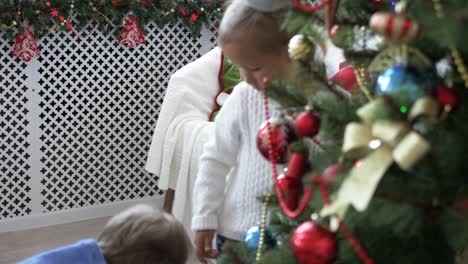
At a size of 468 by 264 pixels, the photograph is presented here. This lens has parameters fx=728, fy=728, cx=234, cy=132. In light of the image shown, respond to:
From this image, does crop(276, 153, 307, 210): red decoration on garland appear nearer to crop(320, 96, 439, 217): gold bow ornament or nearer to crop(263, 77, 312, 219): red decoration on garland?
crop(263, 77, 312, 219): red decoration on garland

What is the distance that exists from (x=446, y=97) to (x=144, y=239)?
0.96 m

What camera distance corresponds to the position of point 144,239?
1619 mm

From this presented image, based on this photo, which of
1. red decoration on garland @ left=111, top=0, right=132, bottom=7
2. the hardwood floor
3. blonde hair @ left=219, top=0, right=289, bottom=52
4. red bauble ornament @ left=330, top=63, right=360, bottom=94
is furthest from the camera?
red decoration on garland @ left=111, top=0, right=132, bottom=7

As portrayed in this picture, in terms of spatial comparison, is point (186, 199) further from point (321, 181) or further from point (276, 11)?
point (321, 181)

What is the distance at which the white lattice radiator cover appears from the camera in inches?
148

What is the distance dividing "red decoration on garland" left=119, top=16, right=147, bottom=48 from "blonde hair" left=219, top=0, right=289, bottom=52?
2.35 meters

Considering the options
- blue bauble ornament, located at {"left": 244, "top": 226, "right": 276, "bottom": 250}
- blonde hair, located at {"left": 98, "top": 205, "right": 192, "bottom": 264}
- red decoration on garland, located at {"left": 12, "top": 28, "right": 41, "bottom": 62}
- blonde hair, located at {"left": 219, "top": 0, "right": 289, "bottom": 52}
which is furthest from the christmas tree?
red decoration on garland, located at {"left": 12, "top": 28, "right": 41, "bottom": 62}

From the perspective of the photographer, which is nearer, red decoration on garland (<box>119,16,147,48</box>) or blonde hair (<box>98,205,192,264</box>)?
blonde hair (<box>98,205,192,264</box>)

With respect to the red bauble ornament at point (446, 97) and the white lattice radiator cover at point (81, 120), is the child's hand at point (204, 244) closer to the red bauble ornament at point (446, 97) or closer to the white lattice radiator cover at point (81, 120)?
the red bauble ornament at point (446, 97)

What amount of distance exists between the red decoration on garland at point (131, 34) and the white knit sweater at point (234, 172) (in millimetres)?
2220

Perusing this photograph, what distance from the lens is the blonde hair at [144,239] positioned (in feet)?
5.30

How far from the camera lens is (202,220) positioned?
1695mm

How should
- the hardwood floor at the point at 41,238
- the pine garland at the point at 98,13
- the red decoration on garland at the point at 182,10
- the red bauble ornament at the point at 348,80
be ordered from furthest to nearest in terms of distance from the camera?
the red decoration on garland at the point at 182,10 → the pine garland at the point at 98,13 → the hardwood floor at the point at 41,238 → the red bauble ornament at the point at 348,80

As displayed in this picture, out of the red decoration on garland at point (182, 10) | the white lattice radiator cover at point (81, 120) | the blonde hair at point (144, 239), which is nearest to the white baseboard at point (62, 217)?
the white lattice radiator cover at point (81, 120)
